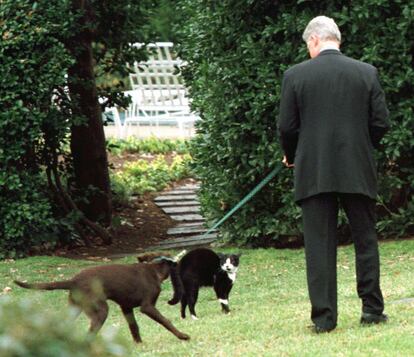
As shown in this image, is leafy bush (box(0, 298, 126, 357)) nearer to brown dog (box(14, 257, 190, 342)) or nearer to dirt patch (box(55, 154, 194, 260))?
brown dog (box(14, 257, 190, 342))

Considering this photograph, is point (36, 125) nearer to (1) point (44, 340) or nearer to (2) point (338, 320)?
(2) point (338, 320)

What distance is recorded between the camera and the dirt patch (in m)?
14.3

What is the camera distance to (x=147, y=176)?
65.0ft

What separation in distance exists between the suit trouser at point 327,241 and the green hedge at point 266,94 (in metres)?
4.55

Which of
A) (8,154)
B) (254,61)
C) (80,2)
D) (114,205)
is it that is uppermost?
(80,2)

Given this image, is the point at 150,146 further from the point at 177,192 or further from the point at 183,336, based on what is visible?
the point at 183,336

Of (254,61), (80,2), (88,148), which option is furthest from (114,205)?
(254,61)

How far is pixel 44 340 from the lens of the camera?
12.3 ft

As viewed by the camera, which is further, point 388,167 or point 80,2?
point 80,2

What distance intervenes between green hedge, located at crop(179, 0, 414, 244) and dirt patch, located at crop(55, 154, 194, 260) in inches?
57.4

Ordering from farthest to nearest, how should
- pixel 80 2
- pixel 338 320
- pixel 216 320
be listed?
pixel 80 2
pixel 216 320
pixel 338 320

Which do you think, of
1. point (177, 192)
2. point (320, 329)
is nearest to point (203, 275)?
point (320, 329)

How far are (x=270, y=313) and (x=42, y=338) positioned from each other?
17.6ft

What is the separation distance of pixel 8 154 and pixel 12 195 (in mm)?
589
